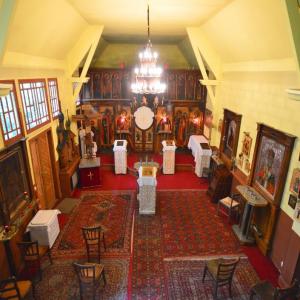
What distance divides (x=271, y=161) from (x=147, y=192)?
3.40m

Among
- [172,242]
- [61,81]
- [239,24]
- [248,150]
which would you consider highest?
[239,24]

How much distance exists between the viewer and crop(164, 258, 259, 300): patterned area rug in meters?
4.56

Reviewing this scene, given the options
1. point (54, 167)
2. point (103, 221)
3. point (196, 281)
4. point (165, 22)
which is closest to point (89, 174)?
point (54, 167)

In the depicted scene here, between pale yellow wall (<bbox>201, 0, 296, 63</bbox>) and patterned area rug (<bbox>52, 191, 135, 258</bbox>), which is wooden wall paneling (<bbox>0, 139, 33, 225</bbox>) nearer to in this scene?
patterned area rug (<bbox>52, 191, 135, 258</bbox>)

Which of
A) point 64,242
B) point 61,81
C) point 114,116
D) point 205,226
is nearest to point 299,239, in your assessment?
point 205,226

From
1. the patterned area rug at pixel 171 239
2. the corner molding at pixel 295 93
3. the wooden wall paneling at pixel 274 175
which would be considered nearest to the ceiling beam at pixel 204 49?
the wooden wall paneling at pixel 274 175

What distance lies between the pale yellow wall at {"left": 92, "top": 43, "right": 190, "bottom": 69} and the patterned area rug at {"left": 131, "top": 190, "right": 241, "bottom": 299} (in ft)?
24.8

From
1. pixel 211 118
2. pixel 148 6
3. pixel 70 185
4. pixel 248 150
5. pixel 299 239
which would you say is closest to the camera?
pixel 299 239

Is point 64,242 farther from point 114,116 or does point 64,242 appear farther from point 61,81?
point 114,116

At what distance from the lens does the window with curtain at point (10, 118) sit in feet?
15.6

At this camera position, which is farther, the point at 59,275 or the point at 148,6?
the point at 148,6

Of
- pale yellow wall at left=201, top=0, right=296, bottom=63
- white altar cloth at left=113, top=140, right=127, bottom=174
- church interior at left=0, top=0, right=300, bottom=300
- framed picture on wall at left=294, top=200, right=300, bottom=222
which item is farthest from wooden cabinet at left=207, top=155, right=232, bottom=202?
white altar cloth at left=113, top=140, right=127, bottom=174

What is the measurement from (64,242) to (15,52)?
4575 millimetres

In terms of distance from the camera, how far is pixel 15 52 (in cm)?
510
